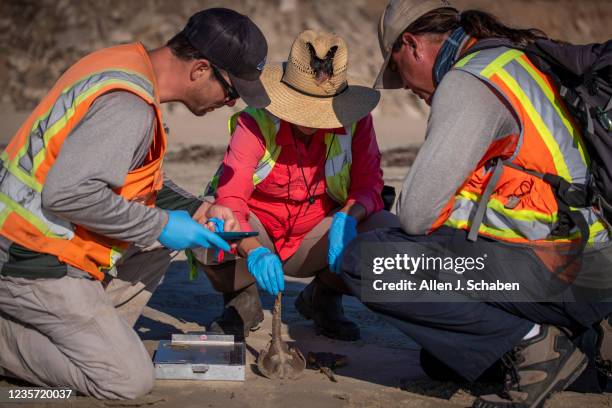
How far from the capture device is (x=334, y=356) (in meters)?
4.16

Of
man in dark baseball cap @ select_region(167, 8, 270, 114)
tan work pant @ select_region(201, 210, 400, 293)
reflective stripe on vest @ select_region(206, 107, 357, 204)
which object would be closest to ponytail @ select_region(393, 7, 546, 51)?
man in dark baseball cap @ select_region(167, 8, 270, 114)

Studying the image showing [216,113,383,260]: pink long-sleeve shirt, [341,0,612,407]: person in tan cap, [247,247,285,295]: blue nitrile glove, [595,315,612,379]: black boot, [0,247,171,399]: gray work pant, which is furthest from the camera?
[216,113,383,260]: pink long-sleeve shirt

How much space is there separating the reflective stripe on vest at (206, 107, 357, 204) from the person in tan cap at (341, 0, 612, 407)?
755 millimetres

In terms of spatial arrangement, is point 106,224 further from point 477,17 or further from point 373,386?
point 477,17

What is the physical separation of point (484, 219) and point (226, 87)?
117 cm

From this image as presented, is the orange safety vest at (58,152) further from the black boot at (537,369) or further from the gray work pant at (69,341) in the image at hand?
the black boot at (537,369)

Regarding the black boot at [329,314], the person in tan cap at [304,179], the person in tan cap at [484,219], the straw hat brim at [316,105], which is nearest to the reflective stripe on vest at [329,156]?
the person in tan cap at [304,179]

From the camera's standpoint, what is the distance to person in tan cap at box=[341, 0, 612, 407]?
3305 mm

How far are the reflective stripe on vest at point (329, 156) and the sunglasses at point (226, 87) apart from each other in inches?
26.2

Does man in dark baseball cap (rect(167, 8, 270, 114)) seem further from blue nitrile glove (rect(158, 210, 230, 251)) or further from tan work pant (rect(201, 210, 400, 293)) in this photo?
tan work pant (rect(201, 210, 400, 293))

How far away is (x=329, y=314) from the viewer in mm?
4586

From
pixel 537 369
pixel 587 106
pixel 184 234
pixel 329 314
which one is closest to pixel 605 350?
pixel 537 369

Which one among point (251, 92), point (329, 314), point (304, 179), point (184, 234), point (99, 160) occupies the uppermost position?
point (251, 92)

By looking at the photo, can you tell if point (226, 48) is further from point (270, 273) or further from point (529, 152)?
point (529, 152)
